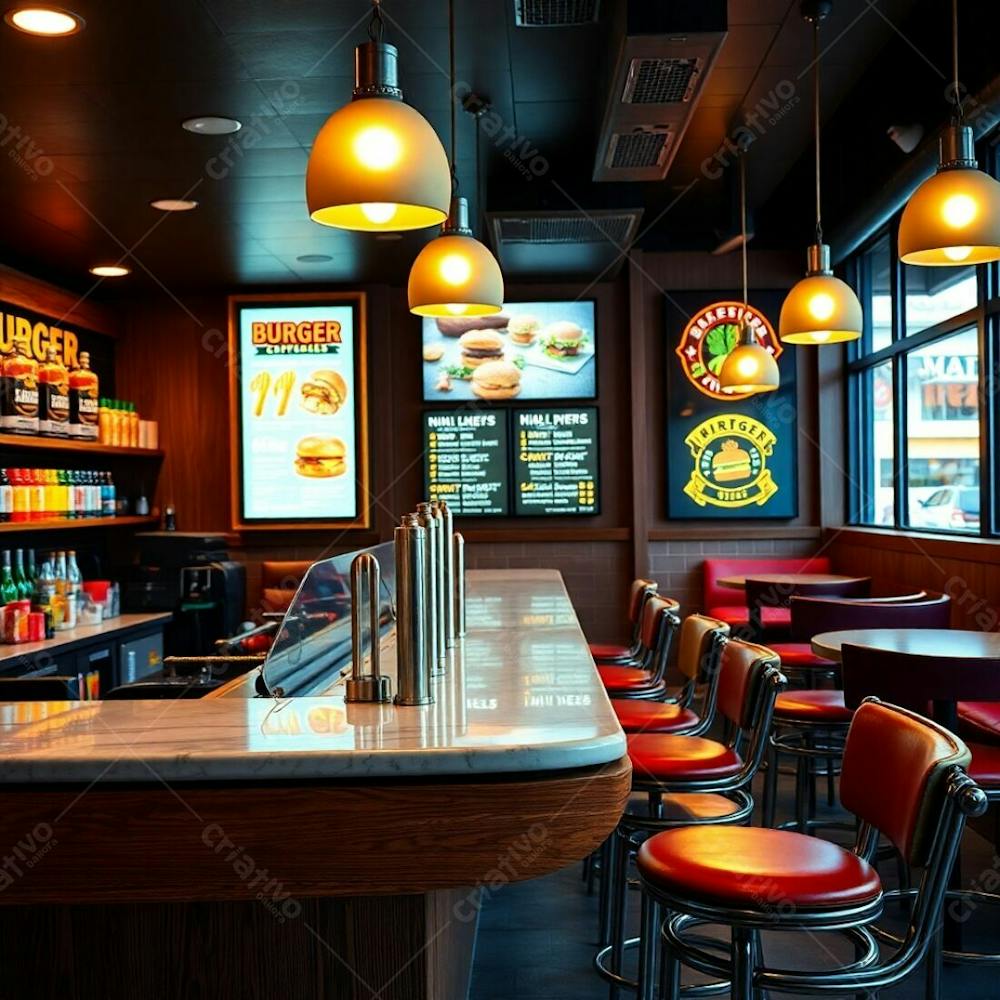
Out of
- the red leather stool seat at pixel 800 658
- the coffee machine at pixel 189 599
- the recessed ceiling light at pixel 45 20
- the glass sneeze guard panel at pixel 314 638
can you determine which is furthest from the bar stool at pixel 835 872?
the coffee machine at pixel 189 599

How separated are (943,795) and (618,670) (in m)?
2.50

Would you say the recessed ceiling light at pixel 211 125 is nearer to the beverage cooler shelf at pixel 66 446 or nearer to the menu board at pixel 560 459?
the beverage cooler shelf at pixel 66 446

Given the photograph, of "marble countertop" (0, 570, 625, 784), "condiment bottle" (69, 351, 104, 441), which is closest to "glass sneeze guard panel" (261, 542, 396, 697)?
"marble countertop" (0, 570, 625, 784)

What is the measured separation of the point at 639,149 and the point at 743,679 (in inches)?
101

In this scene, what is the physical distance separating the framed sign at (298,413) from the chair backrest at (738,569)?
7.34 feet

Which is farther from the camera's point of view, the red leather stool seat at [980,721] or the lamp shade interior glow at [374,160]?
the red leather stool seat at [980,721]

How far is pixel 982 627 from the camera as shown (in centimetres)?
475

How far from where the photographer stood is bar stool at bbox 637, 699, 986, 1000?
1.82 metres

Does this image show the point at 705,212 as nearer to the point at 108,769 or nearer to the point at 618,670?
the point at 618,670

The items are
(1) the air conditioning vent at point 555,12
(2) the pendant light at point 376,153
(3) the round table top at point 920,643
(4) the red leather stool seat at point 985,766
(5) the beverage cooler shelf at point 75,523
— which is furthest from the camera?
(5) the beverage cooler shelf at point 75,523

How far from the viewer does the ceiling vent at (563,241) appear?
5.59 metres

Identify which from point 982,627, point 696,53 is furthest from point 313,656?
point 982,627

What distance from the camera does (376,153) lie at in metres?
2.13

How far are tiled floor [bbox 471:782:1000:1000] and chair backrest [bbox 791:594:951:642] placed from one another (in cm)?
85
